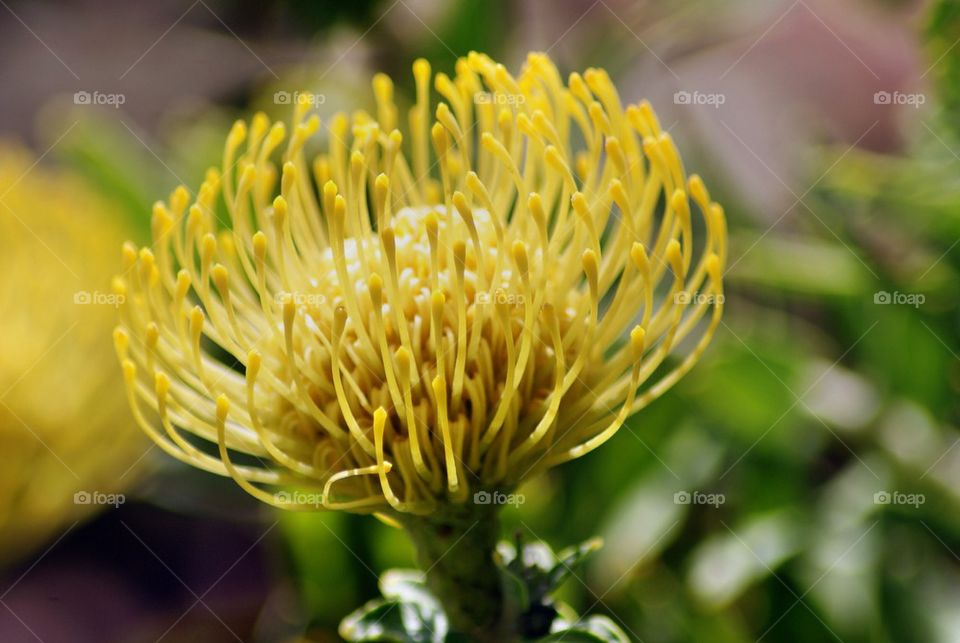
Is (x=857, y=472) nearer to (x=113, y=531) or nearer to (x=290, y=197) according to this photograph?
(x=290, y=197)

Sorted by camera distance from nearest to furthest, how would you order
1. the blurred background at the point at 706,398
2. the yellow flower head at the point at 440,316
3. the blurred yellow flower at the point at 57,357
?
the yellow flower head at the point at 440,316 → the blurred background at the point at 706,398 → the blurred yellow flower at the point at 57,357

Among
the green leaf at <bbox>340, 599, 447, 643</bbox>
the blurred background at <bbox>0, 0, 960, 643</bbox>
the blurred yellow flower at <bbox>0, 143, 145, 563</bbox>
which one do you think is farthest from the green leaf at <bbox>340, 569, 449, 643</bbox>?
the blurred yellow flower at <bbox>0, 143, 145, 563</bbox>

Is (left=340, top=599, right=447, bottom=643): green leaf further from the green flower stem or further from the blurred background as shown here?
the blurred background

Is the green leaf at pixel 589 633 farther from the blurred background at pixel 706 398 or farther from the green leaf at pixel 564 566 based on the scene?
the blurred background at pixel 706 398

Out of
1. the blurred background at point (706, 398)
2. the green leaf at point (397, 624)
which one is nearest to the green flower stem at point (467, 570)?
the green leaf at point (397, 624)

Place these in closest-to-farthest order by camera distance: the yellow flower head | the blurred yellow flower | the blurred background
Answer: the yellow flower head < the blurred background < the blurred yellow flower

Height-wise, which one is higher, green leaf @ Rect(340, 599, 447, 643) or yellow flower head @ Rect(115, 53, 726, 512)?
yellow flower head @ Rect(115, 53, 726, 512)
